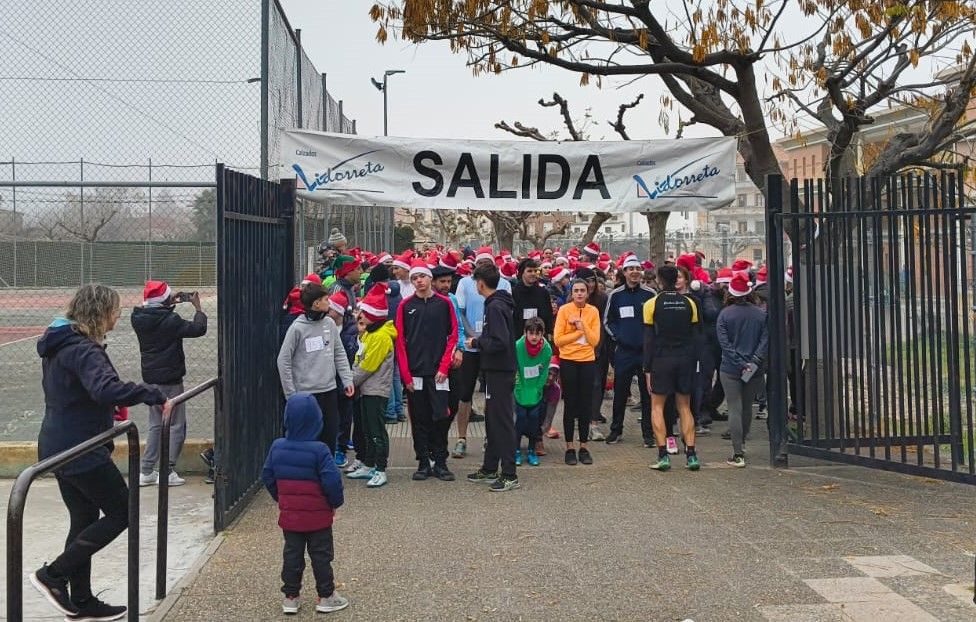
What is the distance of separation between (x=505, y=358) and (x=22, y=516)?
5.02 metres

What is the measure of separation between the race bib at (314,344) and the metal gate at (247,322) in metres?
0.41

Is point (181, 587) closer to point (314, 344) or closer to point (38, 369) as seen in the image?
point (314, 344)

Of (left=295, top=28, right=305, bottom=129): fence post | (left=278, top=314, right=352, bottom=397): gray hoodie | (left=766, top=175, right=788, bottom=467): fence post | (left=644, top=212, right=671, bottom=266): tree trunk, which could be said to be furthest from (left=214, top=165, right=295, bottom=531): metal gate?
(left=644, top=212, right=671, bottom=266): tree trunk

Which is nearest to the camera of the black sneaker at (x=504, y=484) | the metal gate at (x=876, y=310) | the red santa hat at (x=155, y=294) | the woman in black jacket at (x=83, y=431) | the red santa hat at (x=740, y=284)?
the woman in black jacket at (x=83, y=431)

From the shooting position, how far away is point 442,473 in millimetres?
8758

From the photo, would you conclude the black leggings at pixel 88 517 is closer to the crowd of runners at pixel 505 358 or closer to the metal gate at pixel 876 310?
the crowd of runners at pixel 505 358

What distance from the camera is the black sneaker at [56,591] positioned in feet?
17.3

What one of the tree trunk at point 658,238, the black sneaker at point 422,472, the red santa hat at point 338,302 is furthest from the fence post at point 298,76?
the tree trunk at point 658,238

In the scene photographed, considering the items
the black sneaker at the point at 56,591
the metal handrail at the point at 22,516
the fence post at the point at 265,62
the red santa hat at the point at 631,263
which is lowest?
the black sneaker at the point at 56,591

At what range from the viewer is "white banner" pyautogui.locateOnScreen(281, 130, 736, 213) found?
937 centimetres

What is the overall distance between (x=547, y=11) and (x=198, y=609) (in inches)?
269

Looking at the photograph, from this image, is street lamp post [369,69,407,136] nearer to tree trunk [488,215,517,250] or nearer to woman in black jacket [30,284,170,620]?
tree trunk [488,215,517,250]


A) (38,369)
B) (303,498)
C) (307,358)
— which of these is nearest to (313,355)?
(307,358)

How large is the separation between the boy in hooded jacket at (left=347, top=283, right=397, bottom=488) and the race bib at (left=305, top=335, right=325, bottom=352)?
A: 571mm
